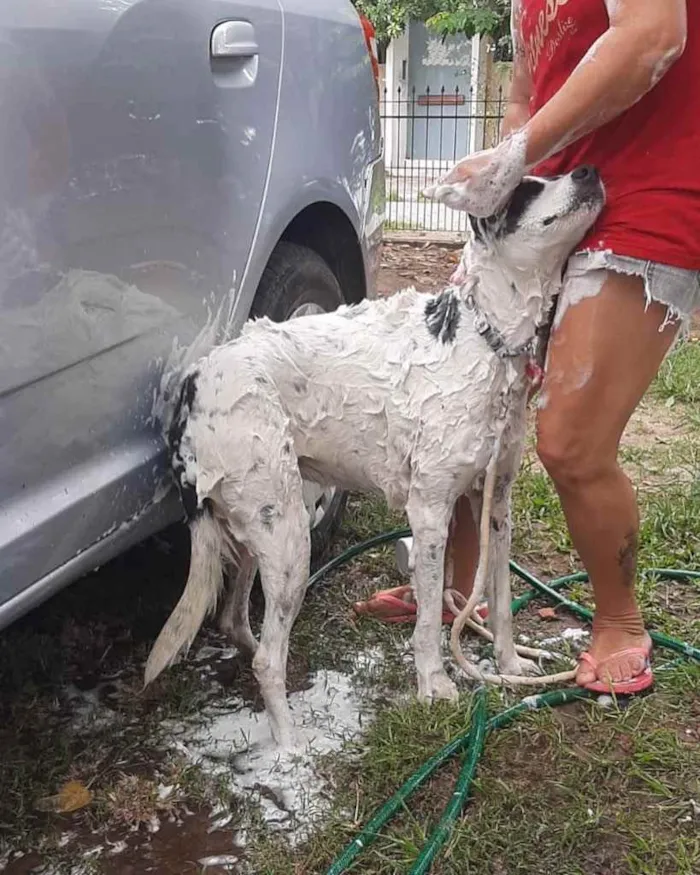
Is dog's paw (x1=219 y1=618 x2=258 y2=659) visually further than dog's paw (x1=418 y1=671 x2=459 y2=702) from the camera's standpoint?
Yes

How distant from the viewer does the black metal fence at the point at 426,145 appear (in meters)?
10.7

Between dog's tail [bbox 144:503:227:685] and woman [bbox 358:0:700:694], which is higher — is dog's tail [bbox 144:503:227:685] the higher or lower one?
the lower one

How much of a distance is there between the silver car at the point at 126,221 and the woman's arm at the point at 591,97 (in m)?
0.57

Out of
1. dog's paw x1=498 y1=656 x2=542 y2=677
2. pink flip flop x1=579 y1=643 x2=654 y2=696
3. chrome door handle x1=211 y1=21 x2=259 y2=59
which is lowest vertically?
dog's paw x1=498 y1=656 x2=542 y2=677

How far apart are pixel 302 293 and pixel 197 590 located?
94 centimetres

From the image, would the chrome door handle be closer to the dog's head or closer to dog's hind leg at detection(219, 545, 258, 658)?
the dog's head

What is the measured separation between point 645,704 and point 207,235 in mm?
1577

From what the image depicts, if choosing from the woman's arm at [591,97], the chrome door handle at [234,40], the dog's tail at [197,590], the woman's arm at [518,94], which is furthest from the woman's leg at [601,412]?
the chrome door handle at [234,40]

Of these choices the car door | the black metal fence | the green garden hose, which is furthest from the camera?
the black metal fence

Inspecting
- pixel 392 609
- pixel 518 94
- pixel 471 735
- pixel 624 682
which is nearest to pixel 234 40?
pixel 518 94

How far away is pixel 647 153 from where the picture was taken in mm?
2211

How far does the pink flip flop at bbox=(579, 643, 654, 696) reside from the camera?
2.61 metres

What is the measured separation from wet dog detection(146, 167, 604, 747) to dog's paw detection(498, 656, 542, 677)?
0.82 ft

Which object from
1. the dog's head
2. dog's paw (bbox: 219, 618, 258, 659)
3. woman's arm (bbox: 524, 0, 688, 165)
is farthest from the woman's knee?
dog's paw (bbox: 219, 618, 258, 659)
